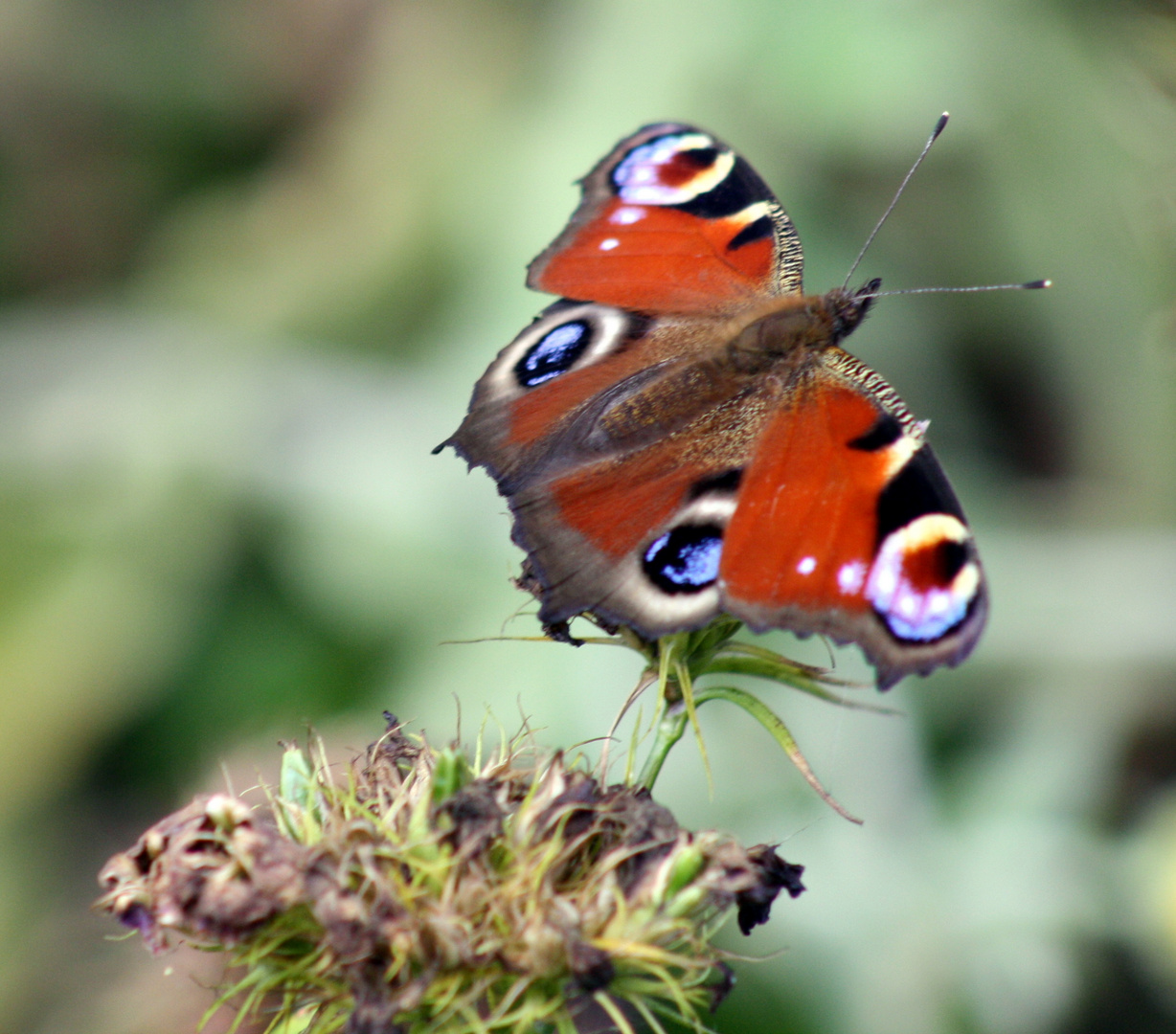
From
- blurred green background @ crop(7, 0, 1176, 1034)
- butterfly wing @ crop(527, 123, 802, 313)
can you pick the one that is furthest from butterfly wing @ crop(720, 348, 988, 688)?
blurred green background @ crop(7, 0, 1176, 1034)

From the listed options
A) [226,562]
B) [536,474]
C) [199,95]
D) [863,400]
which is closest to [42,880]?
[226,562]

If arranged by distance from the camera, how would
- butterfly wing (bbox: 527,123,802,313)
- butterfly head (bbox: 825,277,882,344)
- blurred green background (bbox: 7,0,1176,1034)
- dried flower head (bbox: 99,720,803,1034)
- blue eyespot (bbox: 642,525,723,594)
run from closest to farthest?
dried flower head (bbox: 99,720,803,1034) → blue eyespot (bbox: 642,525,723,594) → butterfly head (bbox: 825,277,882,344) → butterfly wing (bbox: 527,123,802,313) → blurred green background (bbox: 7,0,1176,1034)

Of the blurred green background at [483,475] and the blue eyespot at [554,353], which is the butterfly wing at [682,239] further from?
the blurred green background at [483,475]

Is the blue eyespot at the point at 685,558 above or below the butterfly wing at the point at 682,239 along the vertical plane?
below

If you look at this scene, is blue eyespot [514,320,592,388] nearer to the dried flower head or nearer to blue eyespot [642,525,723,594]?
blue eyespot [642,525,723,594]

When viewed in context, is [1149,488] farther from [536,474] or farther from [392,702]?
[536,474]

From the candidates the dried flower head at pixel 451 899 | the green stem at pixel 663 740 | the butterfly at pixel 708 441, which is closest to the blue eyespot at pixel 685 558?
the butterfly at pixel 708 441
